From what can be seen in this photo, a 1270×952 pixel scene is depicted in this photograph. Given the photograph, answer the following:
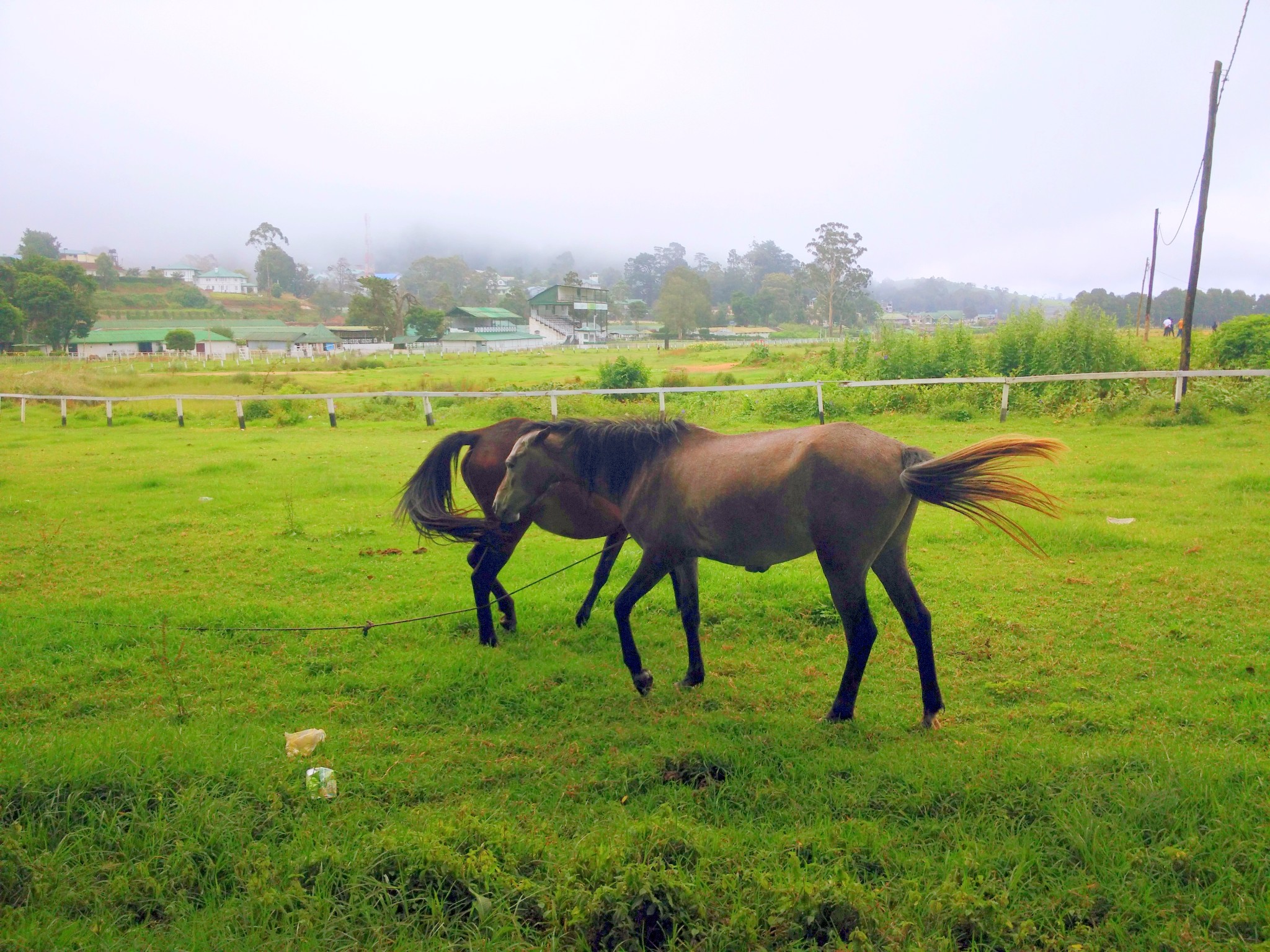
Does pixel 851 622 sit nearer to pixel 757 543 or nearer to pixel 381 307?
pixel 757 543

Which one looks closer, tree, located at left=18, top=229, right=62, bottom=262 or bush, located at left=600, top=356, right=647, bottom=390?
bush, located at left=600, top=356, right=647, bottom=390

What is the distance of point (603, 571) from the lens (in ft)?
20.5

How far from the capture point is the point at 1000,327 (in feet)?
64.2

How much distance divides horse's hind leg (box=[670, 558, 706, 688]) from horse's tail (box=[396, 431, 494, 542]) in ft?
5.59

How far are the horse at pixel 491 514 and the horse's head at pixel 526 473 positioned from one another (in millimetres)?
158

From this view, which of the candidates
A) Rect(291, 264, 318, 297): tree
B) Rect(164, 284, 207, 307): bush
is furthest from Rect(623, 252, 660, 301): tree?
Rect(164, 284, 207, 307): bush

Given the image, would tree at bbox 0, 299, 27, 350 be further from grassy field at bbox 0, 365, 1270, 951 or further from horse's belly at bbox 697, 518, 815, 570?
horse's belly at bbox 697, 518, 815, 570

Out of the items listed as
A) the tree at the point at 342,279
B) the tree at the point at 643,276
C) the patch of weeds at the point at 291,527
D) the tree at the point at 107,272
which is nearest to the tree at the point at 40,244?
the tree at the point at 107,272

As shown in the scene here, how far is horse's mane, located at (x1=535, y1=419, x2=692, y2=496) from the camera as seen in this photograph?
5.21 meters

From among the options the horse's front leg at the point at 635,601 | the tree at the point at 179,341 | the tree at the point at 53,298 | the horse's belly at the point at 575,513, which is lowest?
the horse's front leg at the point at 635,601

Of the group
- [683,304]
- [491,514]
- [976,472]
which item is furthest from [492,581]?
[683,304]

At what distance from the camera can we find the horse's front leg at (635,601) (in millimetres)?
4871

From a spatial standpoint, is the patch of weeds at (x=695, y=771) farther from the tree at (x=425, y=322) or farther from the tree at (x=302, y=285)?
the tree at (x=302, y=285)

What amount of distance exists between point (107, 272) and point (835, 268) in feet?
321
